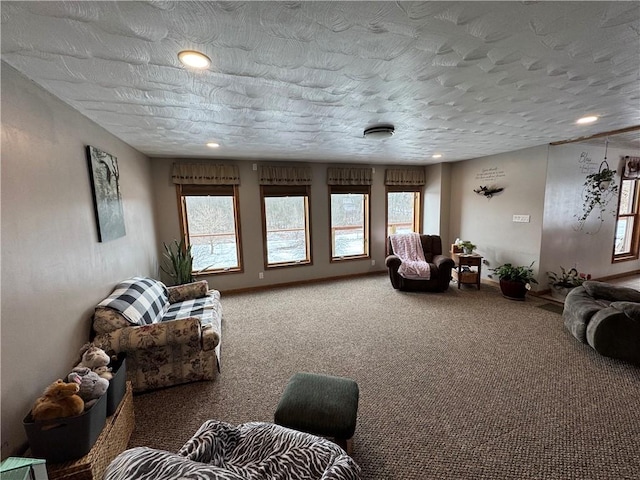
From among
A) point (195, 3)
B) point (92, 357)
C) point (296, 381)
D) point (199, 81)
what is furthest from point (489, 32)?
point (92, 357)

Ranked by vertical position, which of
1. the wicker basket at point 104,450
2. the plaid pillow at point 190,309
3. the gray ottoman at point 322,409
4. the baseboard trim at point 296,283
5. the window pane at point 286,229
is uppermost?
the window pane at point 286,229

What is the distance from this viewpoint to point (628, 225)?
5.13m

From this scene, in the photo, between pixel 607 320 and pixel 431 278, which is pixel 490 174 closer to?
pixel 431 278

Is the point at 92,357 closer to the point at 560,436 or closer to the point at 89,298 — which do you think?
the point at 89,298

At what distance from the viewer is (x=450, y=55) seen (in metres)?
1.46

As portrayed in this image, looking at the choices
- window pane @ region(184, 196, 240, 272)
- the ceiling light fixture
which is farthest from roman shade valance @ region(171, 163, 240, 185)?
the ceiling light fixture

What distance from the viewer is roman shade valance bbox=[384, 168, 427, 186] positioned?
217 inches

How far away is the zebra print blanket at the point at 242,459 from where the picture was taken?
0.76 metres

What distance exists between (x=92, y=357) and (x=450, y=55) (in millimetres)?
2745

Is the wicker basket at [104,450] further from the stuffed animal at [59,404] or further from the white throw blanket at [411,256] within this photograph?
the white throw blanket at [411,256]

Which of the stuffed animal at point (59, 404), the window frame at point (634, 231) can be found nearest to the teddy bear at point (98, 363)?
the stuffed animal at point (59, 404)

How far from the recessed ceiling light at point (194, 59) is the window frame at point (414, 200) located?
4.56 meters

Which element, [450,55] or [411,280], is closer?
[450,55]

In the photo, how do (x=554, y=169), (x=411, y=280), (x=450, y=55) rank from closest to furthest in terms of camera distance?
1. (x=450, y=55)
2. (x=554, y=169)
3. (x=411, y=280)
